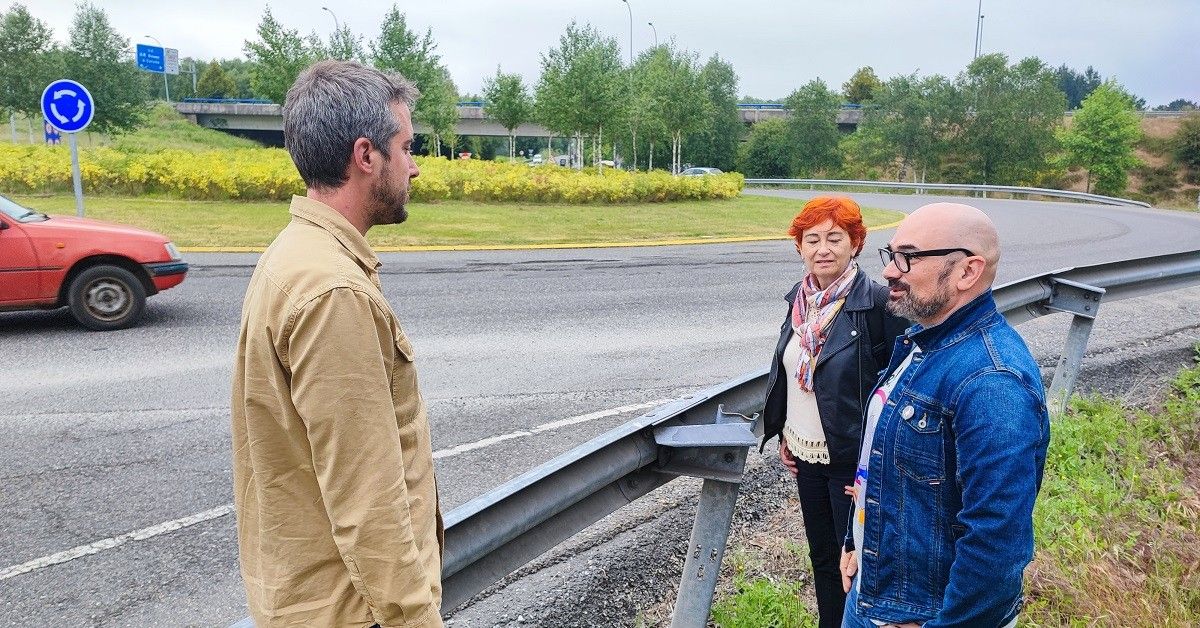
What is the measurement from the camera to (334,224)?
1874 millimetres

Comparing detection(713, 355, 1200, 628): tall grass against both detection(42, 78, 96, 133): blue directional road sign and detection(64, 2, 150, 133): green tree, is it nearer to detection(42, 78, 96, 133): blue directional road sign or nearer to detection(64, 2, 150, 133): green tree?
detection(42, 78, 96, 133): blue directional road sign

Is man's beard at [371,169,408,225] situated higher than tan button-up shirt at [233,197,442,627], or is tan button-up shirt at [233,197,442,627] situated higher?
man's beard at [371,169,408,225]

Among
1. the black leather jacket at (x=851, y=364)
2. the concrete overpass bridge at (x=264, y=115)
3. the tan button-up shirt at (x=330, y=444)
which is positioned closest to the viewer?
the tan button-up shirt at (x=330, y=444)

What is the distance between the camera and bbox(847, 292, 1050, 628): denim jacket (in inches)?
78.5

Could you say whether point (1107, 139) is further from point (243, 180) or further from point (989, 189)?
point (243, 180)

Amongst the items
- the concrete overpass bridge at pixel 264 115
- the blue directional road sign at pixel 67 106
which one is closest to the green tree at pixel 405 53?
the blue directional road sign at pixel 67 106

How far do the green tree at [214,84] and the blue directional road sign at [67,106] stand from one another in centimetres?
8920

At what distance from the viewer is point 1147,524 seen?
13.3 ft

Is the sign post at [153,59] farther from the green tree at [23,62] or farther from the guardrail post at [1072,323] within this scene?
the guardrail post at [1072,323]

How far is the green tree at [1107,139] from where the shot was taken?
55.8 m

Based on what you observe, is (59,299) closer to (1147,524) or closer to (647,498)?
(647,498)

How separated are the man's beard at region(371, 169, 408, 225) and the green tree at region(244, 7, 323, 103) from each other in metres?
39.9

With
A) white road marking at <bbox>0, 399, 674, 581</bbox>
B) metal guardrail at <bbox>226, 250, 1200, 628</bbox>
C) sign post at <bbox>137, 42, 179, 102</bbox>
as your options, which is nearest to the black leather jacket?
metal guardrail at <bbox>226, 250, 1200, 628</bbox>

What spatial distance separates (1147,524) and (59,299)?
9.34 meters
